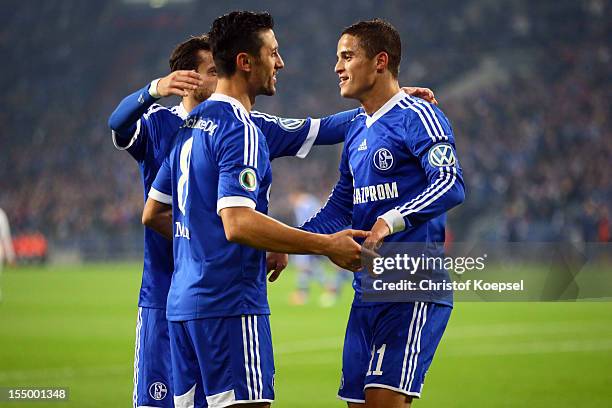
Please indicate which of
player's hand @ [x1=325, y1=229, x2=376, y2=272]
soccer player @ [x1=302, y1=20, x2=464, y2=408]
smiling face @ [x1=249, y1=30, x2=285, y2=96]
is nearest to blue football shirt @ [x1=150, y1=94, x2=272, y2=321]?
smiling face @ [x1=249, y1=30, x2=285, y2=96]

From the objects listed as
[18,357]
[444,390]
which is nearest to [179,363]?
[444,390]

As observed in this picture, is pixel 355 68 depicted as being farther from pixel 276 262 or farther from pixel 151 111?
pixel 151 111

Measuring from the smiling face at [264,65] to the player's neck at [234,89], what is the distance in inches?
2.1

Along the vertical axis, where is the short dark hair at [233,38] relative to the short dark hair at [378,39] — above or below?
below

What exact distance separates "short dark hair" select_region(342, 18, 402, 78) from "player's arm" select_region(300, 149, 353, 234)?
591 mm

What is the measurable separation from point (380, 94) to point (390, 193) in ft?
1.92

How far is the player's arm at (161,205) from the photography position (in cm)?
465

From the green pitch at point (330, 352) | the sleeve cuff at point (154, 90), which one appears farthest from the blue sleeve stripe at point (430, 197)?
the green pitch at point (330, 352)

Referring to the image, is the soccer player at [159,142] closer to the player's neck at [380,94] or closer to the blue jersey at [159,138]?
the blue jersey at [159,138]

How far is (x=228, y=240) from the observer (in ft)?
13.0

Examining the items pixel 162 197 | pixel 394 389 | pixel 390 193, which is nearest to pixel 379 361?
pixel 394 389

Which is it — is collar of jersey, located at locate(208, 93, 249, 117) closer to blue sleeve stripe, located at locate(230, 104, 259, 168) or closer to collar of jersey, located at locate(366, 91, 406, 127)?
blue sleeve stripe, located at locate(230, 104, 259, 168)

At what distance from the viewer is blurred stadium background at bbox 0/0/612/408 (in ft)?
35.6

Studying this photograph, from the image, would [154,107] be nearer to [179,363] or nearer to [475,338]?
[179,363]
